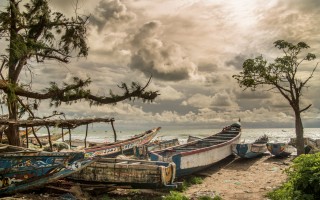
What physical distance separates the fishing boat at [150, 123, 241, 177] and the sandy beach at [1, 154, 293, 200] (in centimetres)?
76

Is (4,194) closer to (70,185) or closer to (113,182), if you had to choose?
(70,185)

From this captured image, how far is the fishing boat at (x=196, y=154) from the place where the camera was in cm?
1408

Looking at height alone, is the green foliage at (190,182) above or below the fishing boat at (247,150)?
below

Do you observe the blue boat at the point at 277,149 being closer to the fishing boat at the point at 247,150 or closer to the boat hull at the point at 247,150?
the fishing boat at the point at 247,150

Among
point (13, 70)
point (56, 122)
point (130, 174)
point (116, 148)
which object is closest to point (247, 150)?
point (116, 148)

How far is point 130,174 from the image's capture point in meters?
11.7

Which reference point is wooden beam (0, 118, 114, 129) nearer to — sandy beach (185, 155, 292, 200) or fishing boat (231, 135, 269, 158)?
sandy beach (185, 155, 292, 200)

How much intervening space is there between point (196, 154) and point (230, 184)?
7.71 ft

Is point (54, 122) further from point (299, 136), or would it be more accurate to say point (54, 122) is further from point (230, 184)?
point (299, 136)

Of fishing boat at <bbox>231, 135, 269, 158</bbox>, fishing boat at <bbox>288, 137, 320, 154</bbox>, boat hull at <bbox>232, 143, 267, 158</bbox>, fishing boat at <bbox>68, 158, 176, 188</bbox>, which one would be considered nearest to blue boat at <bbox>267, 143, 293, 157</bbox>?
fishing boat at <bbox>231, 135, 269, 158</bbox>

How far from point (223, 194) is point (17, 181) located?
771cm

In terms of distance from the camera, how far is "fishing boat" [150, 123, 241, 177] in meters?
14.1

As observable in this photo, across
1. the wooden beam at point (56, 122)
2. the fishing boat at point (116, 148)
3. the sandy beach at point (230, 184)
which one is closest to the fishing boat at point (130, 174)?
the sandy beach at point (230, 184)

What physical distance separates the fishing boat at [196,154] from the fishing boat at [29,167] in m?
5.09
